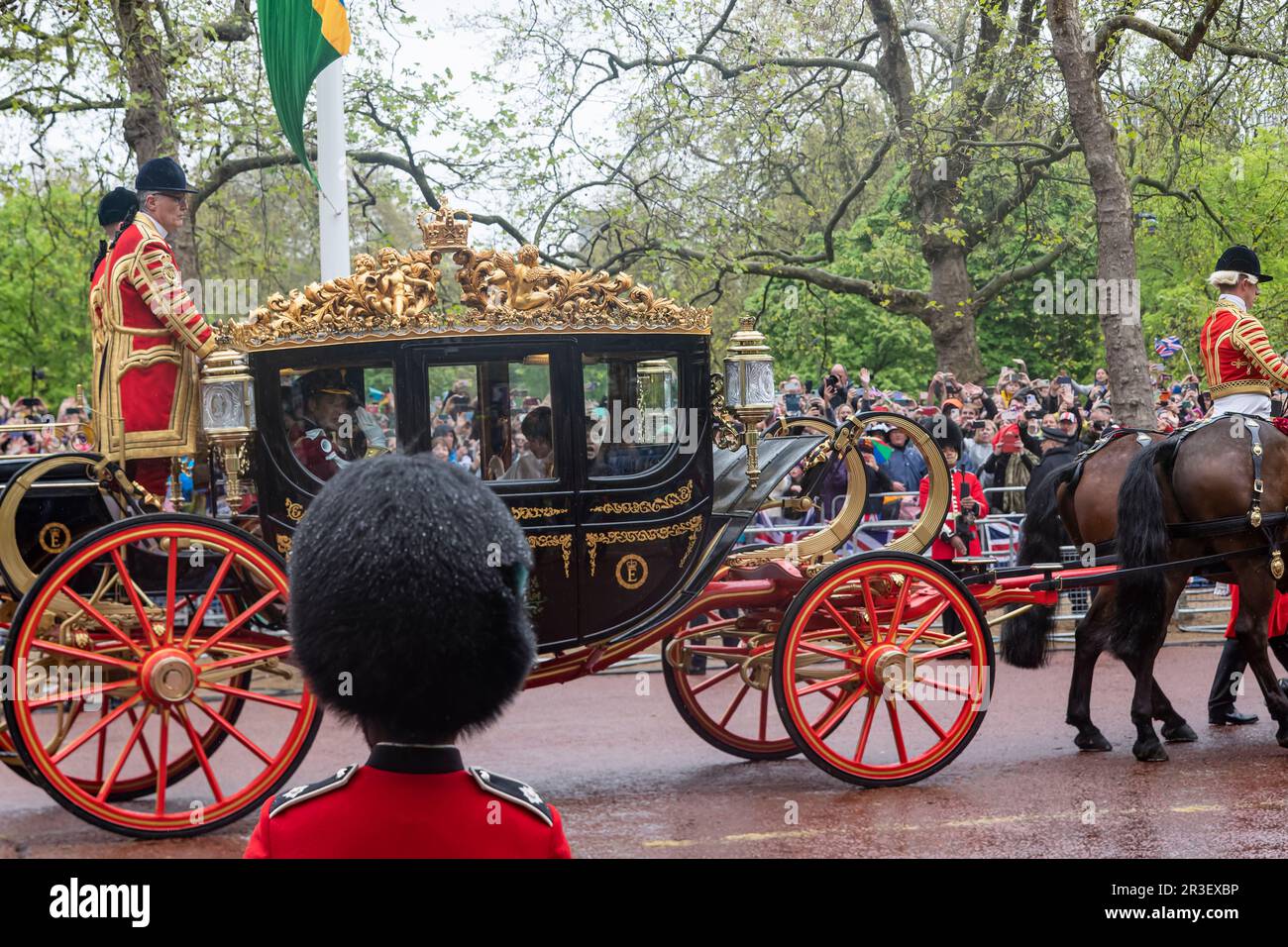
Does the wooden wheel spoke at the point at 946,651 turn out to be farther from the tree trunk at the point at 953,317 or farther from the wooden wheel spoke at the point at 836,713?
the tree trunk at the point at 953,317

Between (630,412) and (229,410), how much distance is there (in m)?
1.65

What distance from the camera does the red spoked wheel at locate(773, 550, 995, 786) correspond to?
603 centimetres

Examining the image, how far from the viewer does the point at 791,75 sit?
58.8ft

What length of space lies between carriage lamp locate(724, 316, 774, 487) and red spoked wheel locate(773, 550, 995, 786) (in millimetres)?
747

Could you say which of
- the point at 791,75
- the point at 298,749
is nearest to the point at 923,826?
the point at 298,749

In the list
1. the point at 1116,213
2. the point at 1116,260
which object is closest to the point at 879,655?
the point at 1116,260

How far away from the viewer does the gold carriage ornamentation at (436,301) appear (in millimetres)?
5699

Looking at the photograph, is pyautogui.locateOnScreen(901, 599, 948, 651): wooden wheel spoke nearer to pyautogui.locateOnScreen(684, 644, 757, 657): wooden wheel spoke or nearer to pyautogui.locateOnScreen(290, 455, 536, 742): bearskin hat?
pyautogui.locateOnScreen(684, 644, 757, 657): wooden wheel spoke

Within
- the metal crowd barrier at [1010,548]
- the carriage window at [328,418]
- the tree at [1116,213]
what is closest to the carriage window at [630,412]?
the carriage window at [328,418]

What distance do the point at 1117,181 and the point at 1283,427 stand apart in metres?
5.21

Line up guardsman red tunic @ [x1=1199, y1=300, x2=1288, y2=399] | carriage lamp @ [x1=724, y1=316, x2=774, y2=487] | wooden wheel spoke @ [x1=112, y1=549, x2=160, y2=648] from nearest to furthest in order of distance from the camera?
wooden wheel spoke @ [x1=112, y1=549, x2=160, y2=648] → carriage lamp @ [x1=724, y1=316, x2=774, y2=487] → guardsman red tunic @ [x1=1199, y1=300, x2=1288, y2=399]

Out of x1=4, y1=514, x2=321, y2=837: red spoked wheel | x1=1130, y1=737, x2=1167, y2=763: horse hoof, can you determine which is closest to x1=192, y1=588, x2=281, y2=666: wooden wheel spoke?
x1=4, y1=514, x2=321, y2=837: red spoked wheel

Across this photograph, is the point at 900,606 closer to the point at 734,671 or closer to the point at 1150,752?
the point at 734,671

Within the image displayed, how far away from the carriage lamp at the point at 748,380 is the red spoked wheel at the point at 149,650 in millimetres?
2026
